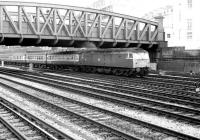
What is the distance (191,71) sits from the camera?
102ft

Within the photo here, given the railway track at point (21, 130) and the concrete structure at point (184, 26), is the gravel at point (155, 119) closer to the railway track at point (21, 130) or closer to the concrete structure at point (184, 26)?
the railway track at point (21, 130)

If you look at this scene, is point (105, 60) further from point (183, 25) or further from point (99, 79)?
point (183, 25)

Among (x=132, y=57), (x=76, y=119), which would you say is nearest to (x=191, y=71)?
(x=132, y=57)

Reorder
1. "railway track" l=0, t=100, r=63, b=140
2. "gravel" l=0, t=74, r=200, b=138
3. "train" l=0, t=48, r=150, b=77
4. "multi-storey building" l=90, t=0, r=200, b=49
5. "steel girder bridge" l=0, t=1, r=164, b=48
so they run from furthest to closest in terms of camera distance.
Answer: "multi-storey building" l=90, t=0, r=200, b=49, "steel girder bridge" l=0, t=1, r=164, b=48, "train" l=0, t=48, r=150, b=77, "gravel" l=0, t=74, r=200, b=138, "railway track" l=0, t=100, r=63, b=140

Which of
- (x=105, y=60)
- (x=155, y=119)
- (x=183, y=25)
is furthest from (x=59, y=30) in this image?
(x=183, y=25)

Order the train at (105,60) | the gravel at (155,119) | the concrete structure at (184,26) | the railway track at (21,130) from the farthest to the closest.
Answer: the concrete structure at (184,26) → the train at (105,60) → the gravel at (155,119) → the railway track at (21,130)

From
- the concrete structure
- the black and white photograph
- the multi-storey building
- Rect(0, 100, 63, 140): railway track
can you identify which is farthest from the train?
the concrete structure

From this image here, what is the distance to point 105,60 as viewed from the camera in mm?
30500

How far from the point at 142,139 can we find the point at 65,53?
31.9m

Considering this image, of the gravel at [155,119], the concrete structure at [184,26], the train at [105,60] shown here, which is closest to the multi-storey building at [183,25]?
the concrete structure at [184,26]

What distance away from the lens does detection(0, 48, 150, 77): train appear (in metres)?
27.8

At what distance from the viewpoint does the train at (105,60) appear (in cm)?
2781

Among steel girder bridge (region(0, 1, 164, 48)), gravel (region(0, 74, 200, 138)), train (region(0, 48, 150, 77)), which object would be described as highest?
steel girder bridge (region(0, 1, 164, 48))

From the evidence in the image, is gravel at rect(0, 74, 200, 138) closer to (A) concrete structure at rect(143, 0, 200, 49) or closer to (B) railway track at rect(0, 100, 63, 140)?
(B) railway track at rect(0, 100, 63, 140)
